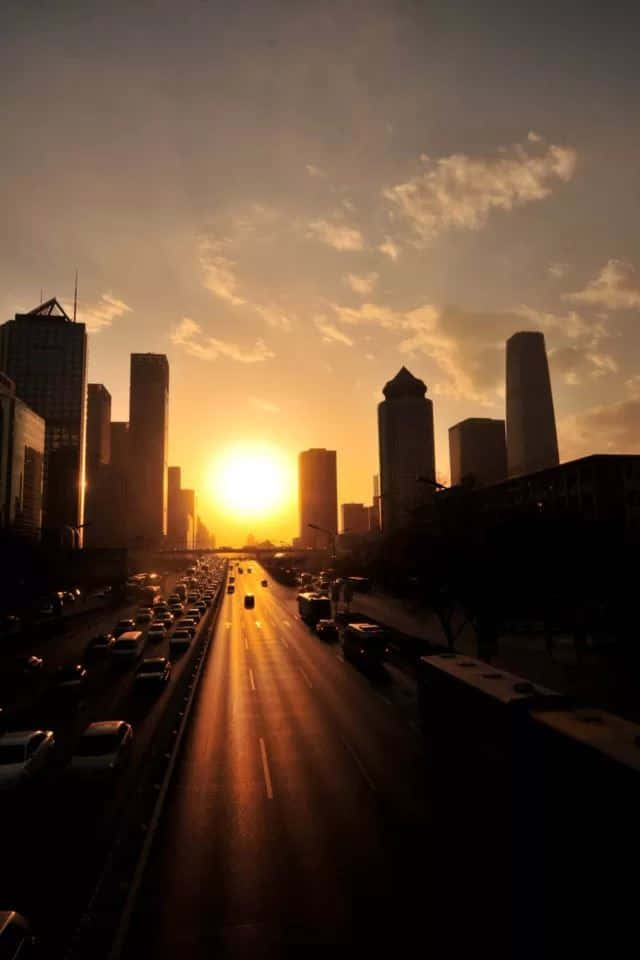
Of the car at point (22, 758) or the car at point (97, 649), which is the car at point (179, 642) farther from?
the car at point (22, 758)

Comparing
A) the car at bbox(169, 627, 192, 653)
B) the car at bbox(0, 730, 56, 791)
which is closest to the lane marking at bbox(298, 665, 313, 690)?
the car at bbox(169, 627, 192, 653)

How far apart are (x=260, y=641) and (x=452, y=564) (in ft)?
75.6

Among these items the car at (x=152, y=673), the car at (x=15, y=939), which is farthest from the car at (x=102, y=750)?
the car at (x=152, y=673)

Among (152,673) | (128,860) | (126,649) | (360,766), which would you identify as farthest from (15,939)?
(126,649)

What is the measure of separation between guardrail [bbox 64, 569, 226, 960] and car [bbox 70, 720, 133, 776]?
1.03 metres

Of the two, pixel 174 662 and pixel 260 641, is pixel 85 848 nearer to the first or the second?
pixel 174 662

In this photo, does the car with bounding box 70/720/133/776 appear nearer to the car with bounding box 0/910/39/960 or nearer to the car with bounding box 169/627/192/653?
the car with bounding box 0/910/39/960

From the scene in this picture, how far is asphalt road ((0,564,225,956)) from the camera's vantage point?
12305 mm

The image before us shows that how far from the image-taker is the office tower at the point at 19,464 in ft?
403

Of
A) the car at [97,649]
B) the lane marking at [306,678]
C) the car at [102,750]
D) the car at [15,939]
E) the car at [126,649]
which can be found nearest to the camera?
the car at [15,939]

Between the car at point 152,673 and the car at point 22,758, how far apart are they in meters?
11.0

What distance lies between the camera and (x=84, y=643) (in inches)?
1999

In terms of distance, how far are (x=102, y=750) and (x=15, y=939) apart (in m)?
10.2

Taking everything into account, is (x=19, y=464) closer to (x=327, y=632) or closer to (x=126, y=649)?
(x=327, y=632)
